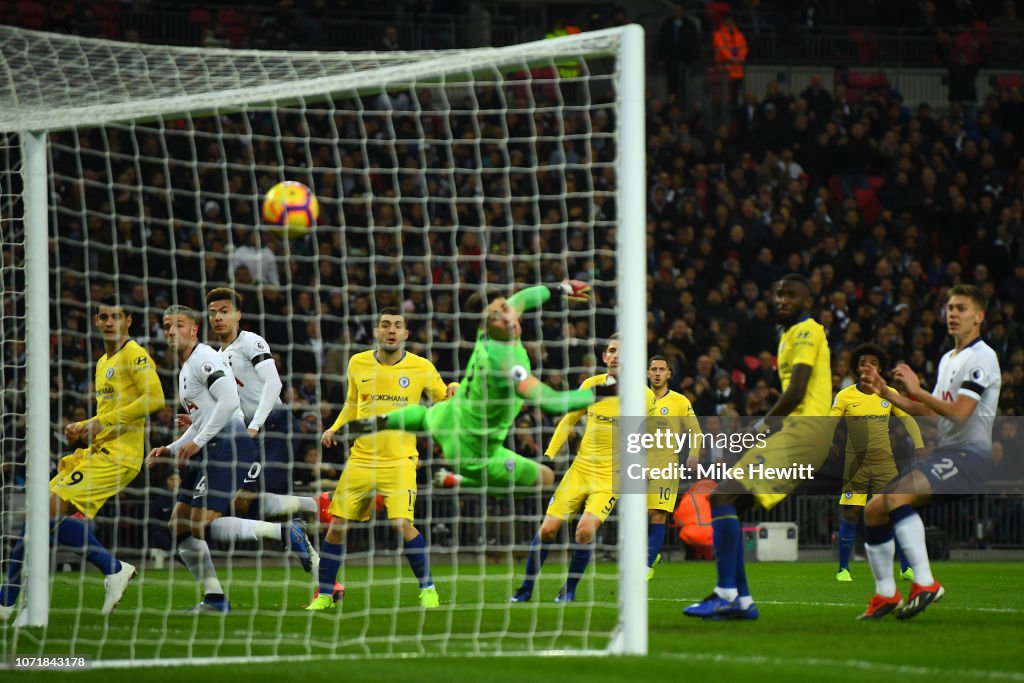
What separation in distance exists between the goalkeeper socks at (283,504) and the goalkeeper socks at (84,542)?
1.47m

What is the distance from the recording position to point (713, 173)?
21641 mm

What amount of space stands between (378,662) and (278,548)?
1044cm

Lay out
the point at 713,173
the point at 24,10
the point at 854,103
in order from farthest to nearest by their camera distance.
Result: the point at 854,103 < the point at 713,173 < the point at 24,10

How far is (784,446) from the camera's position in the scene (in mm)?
8758

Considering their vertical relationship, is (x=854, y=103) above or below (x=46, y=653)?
above

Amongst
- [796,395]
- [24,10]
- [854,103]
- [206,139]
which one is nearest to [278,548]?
[206,139]

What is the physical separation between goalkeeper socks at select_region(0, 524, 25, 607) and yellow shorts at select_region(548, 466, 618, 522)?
390 centimetres

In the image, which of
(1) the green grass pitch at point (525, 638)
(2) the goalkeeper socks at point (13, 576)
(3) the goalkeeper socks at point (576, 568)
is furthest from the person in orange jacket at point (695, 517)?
(2) the goalkeeper socks at point (13, 576)

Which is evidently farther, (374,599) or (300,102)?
(374,599)

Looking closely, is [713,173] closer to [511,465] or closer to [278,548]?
[278,548]

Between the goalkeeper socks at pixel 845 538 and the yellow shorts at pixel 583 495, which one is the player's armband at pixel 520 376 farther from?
the goalkeeper socks at pixel 845 538

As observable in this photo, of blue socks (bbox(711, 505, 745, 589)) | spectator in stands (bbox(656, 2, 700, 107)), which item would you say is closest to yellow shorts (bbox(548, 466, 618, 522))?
blue socks (bbox(711, 505, 745, 589))

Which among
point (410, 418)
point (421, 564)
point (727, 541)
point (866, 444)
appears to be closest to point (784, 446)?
point (727, 541)

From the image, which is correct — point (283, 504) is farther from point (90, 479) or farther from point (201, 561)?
point (90, 479)
